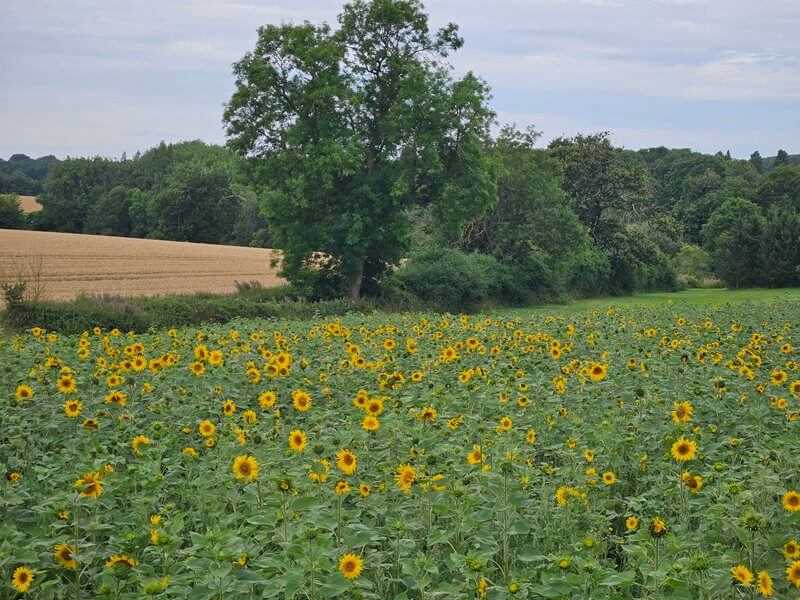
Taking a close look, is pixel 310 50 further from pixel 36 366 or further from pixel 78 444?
pixel 78 444

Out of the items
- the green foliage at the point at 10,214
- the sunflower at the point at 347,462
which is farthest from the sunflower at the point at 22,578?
the green foliage at the point at 10,214

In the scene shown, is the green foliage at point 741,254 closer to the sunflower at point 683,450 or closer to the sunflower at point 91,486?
the sunflower at point 683,450

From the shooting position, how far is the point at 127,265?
41.9m

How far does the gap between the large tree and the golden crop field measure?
3.27 m

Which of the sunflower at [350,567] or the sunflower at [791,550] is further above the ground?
the sunflower at [791,550]

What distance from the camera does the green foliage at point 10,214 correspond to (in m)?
62.3

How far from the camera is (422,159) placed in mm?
29578

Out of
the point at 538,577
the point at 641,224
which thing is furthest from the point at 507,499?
the point at 641,224

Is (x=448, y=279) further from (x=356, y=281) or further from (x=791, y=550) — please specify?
(x=791, y=550)

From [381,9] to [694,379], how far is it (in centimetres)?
2596

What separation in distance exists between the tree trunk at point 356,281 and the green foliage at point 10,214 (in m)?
44.2

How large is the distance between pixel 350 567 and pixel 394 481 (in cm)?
120

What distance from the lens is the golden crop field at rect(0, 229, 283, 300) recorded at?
3388cm

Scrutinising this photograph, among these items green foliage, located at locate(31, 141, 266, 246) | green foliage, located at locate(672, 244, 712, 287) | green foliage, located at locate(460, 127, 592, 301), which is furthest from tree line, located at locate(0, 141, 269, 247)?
green foliage, located at locate(672, 244, 712, 287)
